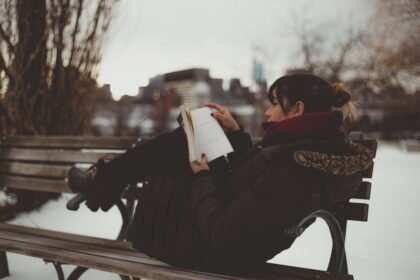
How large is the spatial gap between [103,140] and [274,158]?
178 cm

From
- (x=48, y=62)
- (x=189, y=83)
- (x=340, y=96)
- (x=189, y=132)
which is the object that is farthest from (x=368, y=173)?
(x=189, y=83)

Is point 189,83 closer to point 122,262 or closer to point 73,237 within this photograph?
point 73,237

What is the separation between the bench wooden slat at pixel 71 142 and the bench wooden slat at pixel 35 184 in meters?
0.27

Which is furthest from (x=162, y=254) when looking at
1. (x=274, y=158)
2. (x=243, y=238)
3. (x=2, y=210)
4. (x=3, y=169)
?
(x=2, y=210)

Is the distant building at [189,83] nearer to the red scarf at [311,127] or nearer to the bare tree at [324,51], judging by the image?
the bare tree at [324,51]

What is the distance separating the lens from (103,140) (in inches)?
121

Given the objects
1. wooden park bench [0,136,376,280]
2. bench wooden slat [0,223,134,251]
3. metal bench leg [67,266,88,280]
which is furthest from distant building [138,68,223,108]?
metal bench leg [67,266,88,280]

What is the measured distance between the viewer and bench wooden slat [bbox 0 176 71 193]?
10.6ft

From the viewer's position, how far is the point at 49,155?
3.32 m

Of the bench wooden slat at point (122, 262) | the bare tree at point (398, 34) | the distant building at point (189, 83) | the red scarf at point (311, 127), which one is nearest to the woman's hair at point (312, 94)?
the red scarf at point (311, 127)

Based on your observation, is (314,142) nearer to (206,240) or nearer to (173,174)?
(206,240)

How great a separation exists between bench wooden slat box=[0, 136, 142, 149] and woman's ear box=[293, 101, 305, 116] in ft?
4.57

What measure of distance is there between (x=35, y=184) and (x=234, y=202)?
2239 millimetres

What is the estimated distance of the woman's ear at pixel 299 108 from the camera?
6.09 feet
